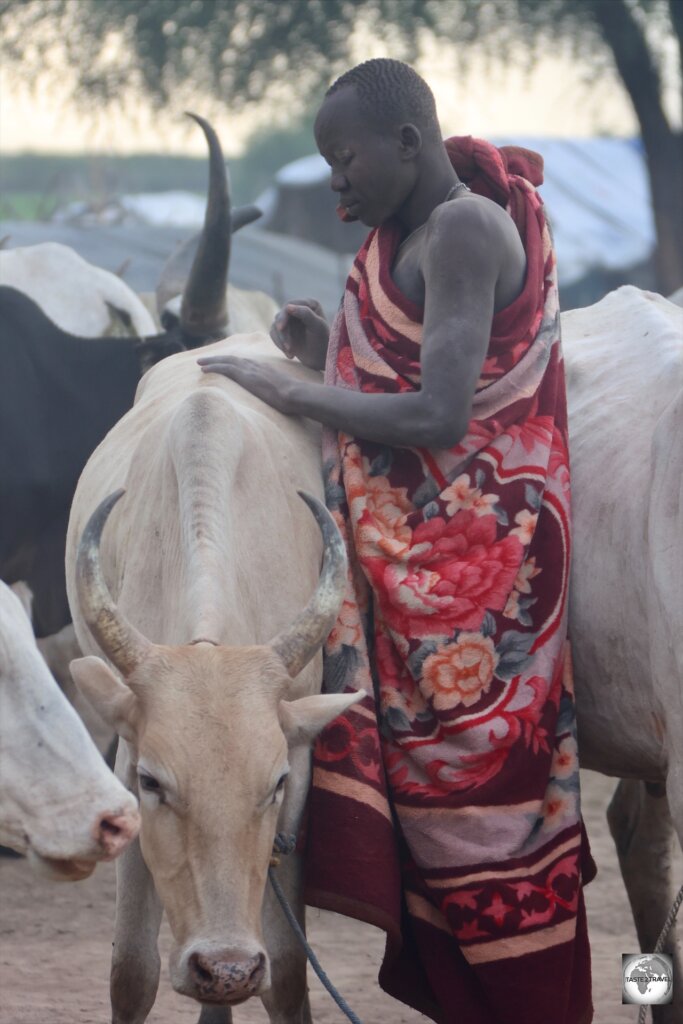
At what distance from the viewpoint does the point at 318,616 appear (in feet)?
8.97

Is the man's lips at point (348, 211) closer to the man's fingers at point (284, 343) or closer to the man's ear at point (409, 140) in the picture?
the man's ear at point (409, 140)

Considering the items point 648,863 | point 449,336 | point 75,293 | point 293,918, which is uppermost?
point 449,336

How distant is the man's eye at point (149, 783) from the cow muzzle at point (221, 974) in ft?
0.89

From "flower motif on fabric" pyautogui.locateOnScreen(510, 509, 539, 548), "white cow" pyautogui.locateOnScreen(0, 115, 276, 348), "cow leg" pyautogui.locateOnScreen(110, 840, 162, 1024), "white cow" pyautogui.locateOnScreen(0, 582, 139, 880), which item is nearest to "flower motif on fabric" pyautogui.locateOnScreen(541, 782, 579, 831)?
"flower motif on fabric" pyautogui.locateOnScreen(510, 509, 539, 548)

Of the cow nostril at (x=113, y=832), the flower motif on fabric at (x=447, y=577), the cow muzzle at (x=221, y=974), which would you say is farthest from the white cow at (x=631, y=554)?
the cow nostril at (x=113, y=832)

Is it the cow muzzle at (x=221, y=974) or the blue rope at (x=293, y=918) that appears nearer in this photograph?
the cow muzzle at (x=221, y=974)

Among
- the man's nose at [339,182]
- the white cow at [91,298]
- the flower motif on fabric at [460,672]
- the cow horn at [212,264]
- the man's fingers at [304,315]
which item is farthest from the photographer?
the white cow at [91,298]

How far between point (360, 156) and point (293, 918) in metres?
1.56

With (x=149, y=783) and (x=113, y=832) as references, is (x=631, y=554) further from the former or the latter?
(x=113, y=832)

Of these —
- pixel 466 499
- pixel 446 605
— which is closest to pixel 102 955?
pixel 446 605

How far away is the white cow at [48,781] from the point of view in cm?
226

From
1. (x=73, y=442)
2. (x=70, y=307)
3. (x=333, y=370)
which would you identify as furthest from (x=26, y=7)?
(x=333, y=370)

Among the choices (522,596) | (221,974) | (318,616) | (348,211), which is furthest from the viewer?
(348,211)

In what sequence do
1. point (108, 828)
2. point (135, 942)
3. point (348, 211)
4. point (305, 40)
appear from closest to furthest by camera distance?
point (108, 828), point (135, 942), point (348, 211), point (305, 40)
